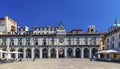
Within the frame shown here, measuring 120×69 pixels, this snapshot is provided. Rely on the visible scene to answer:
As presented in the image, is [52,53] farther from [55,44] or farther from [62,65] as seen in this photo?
[62,65]

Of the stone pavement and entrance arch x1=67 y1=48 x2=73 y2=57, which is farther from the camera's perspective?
entrance arch x1=67 y1=48 x2=73 y2=57

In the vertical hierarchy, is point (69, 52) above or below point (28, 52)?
below

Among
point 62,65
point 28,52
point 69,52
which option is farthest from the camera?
point 69,52

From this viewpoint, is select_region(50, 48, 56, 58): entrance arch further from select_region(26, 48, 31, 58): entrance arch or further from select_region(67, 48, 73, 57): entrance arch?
select_region(26, 48, 31, 58): entrance arch

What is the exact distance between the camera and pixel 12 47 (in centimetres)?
8619

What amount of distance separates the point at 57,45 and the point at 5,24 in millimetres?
23238

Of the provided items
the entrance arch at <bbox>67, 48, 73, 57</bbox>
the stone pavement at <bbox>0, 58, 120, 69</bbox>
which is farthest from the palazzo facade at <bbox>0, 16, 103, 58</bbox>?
the stone pavement at <bbox>0, 58, 120, 69</bbox>

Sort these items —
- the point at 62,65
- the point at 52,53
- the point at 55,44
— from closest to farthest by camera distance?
the point at 62,65 < the point at 55,44 < the point at 52,53

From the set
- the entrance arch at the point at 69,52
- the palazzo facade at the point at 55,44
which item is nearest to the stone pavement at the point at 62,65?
the palazzo facade at the point at 55,44

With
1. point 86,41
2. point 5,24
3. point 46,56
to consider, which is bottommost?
point 46,56

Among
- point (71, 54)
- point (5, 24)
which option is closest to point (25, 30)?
point (5, 24)

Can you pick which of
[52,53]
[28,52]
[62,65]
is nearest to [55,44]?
[52,53]

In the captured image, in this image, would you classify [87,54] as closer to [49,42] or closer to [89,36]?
[89,36]

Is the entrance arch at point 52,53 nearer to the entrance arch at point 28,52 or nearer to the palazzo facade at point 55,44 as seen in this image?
the palazzo facade at point 55,44
